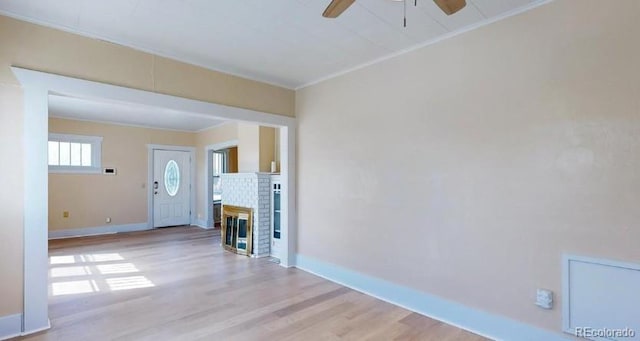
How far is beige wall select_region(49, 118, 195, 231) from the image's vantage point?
652 centimetres

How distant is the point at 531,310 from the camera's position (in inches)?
92.9

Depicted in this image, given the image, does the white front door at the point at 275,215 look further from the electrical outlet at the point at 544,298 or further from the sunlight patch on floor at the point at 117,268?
the electrical outlet at the point at 544,298

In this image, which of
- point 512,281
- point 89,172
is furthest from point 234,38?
point 89,172

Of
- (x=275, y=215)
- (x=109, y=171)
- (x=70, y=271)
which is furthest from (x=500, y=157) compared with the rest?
(x=109, y=171)

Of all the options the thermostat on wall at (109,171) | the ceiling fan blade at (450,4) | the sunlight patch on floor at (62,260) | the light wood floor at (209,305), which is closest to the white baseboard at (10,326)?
the light wood floor at (209,305)

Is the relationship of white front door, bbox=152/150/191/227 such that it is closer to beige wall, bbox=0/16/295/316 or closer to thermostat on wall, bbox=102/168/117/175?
thermostat on wall, bbox=102/168/117/175

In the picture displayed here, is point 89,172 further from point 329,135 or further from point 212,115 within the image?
point 329,135

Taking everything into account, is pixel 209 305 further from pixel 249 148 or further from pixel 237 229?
pixel 249 148

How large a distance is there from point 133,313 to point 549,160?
379cm

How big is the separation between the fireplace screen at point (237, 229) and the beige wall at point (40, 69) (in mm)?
2447

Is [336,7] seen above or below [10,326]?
above

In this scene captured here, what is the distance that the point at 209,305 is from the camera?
Answer: 3160mm

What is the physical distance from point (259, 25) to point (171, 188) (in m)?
6.53

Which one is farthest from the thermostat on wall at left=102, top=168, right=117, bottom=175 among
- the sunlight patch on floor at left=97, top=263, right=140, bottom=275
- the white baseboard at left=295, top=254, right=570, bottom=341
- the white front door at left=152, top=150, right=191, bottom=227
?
the white baseboard at left=295, top=254, right=570, bottom=341
